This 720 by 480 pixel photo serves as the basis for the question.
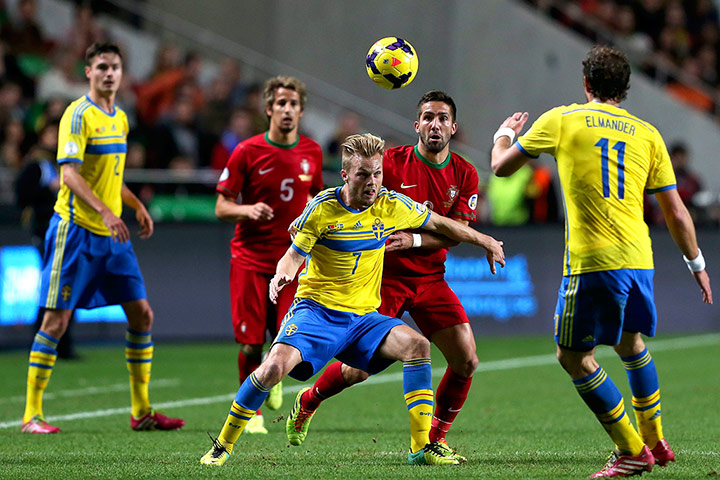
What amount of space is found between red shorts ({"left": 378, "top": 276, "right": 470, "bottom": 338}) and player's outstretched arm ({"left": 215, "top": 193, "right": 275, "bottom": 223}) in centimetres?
117

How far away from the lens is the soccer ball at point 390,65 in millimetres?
7281

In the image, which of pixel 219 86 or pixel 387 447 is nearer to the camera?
pixel 387 447

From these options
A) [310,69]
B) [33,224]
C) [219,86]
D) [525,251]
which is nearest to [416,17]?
[310,69]

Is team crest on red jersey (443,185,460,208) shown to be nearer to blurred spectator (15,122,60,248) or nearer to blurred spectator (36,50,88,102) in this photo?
blurred spectator (15,122,60,248)

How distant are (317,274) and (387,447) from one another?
133cm

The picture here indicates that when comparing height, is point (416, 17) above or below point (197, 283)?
above

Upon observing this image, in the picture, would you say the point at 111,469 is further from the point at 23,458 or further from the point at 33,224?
the point at 33,224

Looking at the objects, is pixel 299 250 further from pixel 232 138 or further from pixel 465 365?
pixel 232 138

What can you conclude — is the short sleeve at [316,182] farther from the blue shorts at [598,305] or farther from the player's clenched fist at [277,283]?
the blue shorts at [598,305]

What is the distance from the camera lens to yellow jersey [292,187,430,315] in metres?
6.16

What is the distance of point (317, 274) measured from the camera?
6285mm

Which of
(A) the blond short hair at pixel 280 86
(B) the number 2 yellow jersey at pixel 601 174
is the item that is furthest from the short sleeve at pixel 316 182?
(B) the number 2 yellow jersey at pixel 601 174

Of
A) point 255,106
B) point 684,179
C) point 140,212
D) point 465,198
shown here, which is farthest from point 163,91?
point 465,198

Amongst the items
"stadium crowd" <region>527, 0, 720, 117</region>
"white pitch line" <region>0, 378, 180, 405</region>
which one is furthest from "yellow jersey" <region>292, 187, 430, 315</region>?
"stadium crowd" <region>527, 0, 720, 117</region>
